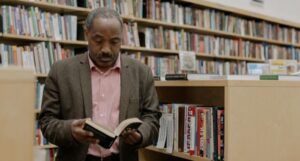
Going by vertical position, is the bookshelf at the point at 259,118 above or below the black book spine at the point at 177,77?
below

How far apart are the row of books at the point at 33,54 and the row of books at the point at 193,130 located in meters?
1.44

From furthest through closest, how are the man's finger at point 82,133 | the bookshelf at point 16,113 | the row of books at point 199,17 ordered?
the row of books at point 199,17 → the man's finger at point 82,133 → the bookshelf at point 16,113

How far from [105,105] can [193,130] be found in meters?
0.45

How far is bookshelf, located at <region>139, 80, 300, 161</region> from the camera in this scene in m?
1.54

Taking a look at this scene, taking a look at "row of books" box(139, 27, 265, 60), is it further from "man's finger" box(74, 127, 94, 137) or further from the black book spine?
"man's finger" box(74, 127, 94, 137)

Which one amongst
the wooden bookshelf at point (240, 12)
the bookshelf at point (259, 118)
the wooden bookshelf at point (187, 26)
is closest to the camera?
the bookshelf at point (259, 118)

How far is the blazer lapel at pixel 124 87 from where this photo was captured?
150 centimetres

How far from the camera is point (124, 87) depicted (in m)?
1.53

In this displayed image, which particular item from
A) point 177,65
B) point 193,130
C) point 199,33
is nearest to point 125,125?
point 193,130

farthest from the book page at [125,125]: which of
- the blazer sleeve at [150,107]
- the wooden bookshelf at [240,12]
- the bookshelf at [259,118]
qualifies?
the wooden bookshelf at [240,12]

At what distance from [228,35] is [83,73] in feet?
11.6

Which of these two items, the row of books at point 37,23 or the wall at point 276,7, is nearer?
the row of books at point 37,23

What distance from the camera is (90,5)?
11.3 ft

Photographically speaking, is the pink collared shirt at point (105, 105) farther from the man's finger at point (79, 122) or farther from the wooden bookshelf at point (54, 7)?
the wooden bookshelf at point (54, 7)
